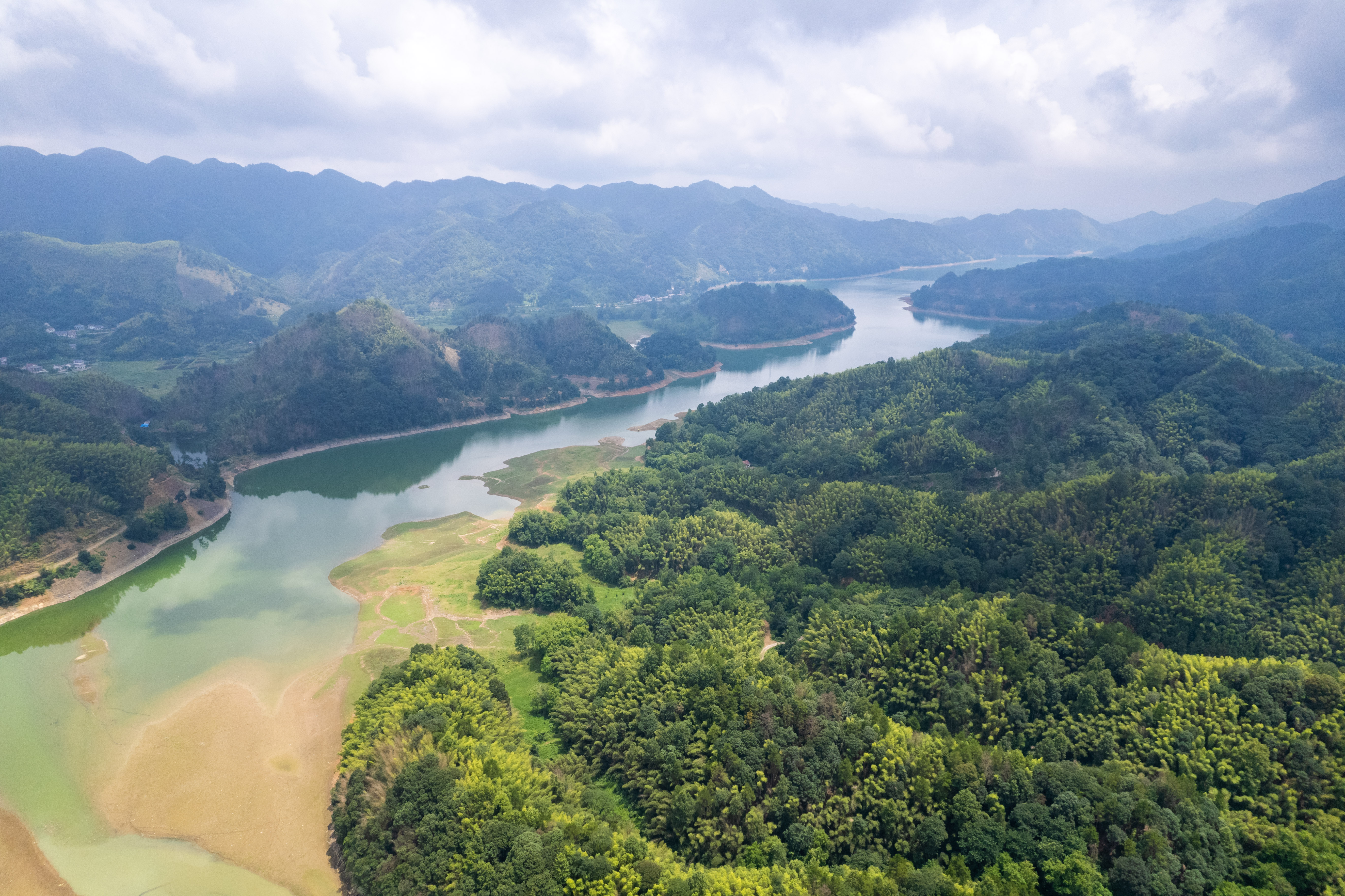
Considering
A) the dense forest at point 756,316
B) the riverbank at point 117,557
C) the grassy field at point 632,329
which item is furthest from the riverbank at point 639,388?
the riverbank at point 117,557

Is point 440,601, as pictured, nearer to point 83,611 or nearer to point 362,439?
point 83,611

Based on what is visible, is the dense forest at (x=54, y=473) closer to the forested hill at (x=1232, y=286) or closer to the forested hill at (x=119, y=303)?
the forested hill at (x=119, y=303)

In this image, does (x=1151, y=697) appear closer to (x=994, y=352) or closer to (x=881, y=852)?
(x=881, y=852)

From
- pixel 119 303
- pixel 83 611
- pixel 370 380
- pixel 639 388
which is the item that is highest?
pixel 119 303

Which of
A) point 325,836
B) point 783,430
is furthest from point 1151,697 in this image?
point 783,430

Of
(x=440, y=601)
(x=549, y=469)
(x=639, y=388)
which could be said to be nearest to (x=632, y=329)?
(x=639, y=388)

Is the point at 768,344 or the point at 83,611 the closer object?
the point at 83,611
